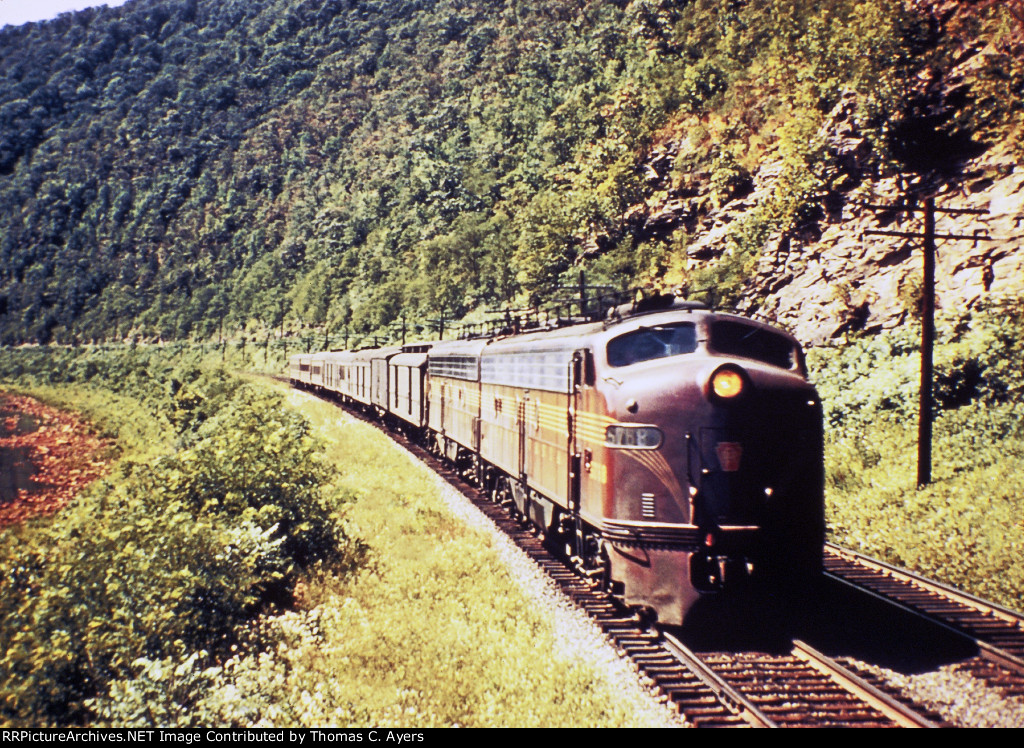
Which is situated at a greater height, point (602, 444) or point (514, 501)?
point (602, 444)

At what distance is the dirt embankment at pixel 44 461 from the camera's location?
2720cm

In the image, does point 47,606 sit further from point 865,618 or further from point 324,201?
point 324,201

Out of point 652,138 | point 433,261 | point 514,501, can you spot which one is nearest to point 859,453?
point 514,501

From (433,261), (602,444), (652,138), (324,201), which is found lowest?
(602,444)

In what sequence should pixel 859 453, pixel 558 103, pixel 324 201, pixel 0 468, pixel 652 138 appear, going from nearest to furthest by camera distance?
pixel 859 453
pixel 0 468
pixel 652 138
pixel 558 103
pixel 324 201

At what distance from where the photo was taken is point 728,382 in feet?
27.5

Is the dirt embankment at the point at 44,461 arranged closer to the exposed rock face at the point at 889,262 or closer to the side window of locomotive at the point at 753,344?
the side window of locomotive at the point at 753,344

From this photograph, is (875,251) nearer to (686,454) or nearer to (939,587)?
(939,587)

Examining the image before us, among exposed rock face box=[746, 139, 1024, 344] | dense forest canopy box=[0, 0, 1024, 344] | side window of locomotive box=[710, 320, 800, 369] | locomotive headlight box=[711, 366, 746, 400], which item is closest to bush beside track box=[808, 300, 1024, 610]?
exposed rock face box=[746, 139, 1024, 344]

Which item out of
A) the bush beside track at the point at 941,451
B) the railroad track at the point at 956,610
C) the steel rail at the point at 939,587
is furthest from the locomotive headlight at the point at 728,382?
the bush beside track at the point at 941,451

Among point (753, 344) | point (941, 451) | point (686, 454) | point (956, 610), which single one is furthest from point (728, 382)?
point (941, 451)

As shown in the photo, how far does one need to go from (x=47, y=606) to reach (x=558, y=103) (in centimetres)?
8672

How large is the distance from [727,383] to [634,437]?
125 centimetres

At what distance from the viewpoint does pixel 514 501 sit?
15.6m
